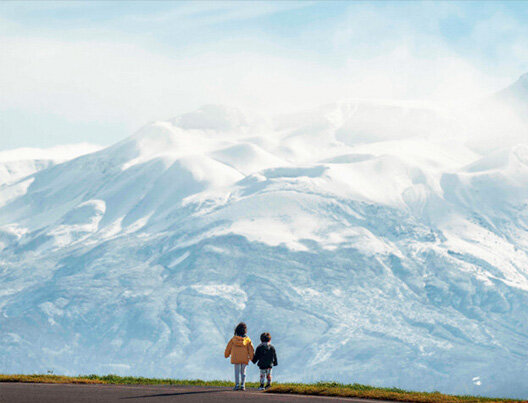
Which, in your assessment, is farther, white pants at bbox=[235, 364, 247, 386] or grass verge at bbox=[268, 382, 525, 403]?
white pants at bbox=[235, 364, 247, 386]

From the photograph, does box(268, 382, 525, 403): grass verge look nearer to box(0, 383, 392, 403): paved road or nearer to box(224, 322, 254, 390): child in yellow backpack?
box(0, 383, 392, 403): paved road

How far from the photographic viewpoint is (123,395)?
41031 mm

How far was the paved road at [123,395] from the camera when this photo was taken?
38688 mm

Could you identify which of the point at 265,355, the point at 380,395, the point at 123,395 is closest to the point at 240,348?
the point at 265,355

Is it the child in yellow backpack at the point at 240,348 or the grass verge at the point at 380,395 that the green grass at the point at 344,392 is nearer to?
the grass verge at the point at 380,395

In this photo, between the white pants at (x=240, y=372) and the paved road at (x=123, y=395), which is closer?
the paved road at (x=123, y=395)

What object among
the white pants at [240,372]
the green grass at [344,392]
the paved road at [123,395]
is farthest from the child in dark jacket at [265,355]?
the paved road at [123,395]

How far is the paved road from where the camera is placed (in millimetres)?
38688

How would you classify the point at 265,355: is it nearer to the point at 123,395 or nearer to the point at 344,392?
the point at 344,392

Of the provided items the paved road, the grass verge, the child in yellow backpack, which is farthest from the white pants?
the grass verge

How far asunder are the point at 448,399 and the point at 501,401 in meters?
2.31

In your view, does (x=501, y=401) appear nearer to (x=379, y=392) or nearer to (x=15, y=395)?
(x=379, y=392)

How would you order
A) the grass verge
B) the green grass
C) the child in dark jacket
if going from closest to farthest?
the grass verge, the green grass, the child in dark jacket

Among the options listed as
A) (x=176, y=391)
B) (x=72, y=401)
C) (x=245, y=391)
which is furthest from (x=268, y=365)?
(x=72, y=401)
